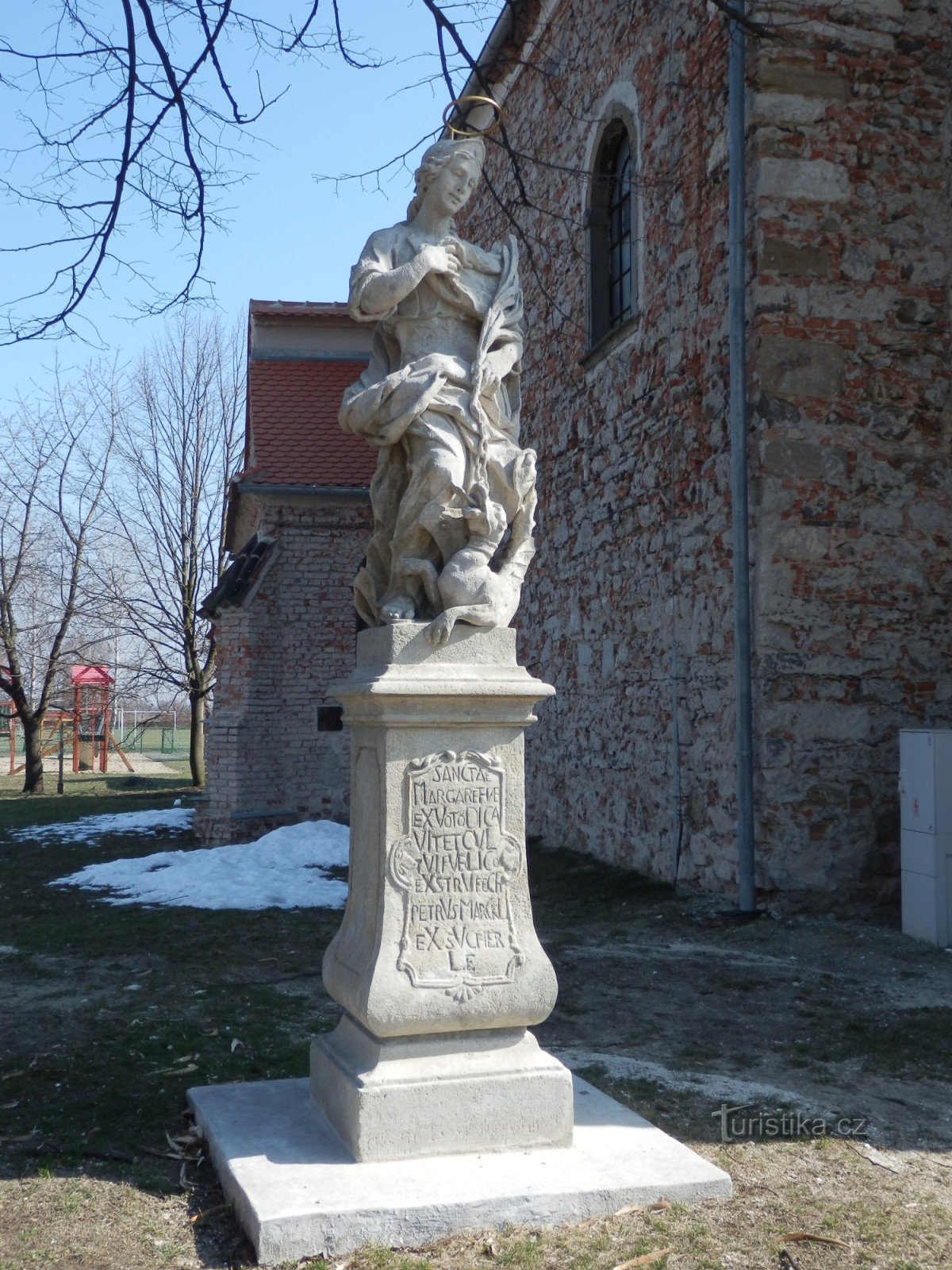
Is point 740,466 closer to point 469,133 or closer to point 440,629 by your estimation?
point 469,133

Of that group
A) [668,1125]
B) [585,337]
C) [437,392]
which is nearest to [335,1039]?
[668,1125]

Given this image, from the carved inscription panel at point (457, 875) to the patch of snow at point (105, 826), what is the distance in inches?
458

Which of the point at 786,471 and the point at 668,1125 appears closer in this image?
the point at 668,1125

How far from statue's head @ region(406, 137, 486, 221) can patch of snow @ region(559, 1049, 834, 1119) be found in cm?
359

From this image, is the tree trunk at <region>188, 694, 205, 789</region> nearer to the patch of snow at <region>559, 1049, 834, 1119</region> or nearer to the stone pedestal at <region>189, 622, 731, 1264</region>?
the patch of snow at <region>559, 1049, 834, 1119</region>

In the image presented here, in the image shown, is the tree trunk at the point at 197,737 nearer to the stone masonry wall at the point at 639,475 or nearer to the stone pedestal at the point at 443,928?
the stone masonry wall at the point at 639,475

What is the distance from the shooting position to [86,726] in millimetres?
33969

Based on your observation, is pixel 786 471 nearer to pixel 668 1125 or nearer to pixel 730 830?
pixel 730 830

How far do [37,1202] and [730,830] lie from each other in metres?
5.65

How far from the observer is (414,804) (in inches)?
153

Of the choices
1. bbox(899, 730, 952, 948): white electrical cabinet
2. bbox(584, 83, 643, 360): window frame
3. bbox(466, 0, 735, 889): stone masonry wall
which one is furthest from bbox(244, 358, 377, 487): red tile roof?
bbox(899, 730, 952, 948): white electrical cabinet

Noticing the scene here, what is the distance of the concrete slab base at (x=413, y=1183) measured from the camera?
11.0ft

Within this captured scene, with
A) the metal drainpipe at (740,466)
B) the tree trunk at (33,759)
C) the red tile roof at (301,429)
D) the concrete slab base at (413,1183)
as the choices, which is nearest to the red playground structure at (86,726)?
the tree trunk at (33,759)

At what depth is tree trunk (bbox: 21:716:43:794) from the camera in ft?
73.8
